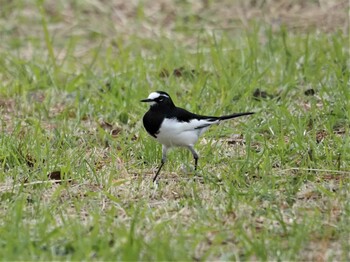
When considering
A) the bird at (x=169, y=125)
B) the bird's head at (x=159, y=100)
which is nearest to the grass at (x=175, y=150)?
the bird at (x=169, y=125)

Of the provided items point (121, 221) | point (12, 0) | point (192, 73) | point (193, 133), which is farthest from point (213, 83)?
point (12, 0)

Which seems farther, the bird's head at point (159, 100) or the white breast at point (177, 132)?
the bird's head at point (159, 100)

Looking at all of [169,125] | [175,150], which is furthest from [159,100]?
[175,150]

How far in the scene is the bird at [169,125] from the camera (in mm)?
5273

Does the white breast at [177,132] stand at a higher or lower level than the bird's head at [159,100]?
lower

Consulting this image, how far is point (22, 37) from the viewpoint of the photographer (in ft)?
31.0

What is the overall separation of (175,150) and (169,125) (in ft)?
2.19

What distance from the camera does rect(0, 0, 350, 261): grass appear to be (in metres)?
4.31

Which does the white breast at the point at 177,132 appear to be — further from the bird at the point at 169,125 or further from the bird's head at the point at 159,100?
the bird's head at the point at 159,100

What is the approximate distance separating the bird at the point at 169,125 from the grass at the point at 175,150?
218 mm

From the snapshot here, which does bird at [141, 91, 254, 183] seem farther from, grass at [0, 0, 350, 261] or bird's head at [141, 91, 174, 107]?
grass at [0, 0, 350, 261]

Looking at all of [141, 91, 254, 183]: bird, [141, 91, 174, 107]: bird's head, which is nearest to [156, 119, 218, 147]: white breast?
[141, 91, 254, 183]: bird

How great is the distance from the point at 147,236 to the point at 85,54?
4.88 m

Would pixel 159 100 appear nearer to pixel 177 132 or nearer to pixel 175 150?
pixel 177 132
